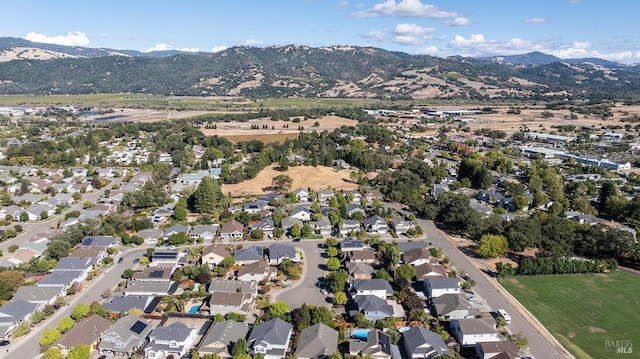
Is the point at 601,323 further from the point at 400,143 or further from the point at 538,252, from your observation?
the point at 400,143

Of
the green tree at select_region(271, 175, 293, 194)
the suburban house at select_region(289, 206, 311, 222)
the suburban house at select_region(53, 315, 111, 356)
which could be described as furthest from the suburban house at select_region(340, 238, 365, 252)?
the suburban house at select_region(53, 315, 111, 356)

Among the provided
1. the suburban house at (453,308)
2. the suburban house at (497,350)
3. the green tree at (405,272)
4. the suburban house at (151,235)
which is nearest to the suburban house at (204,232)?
the suburban house at (151,235)

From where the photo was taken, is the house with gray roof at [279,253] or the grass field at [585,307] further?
the house with gray roof at [279,253]

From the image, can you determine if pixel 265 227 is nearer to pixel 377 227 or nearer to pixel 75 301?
pixel 377 227

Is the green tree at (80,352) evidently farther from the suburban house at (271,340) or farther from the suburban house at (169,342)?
the suburban house at (271,340)

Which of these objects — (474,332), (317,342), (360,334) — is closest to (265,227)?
(360,334)

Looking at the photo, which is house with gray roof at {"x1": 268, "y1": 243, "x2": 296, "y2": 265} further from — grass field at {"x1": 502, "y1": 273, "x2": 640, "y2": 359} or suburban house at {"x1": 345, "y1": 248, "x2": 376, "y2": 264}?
grass field at {"x1": 502, "y1": 273, "x2": 640, "y2": 359}
